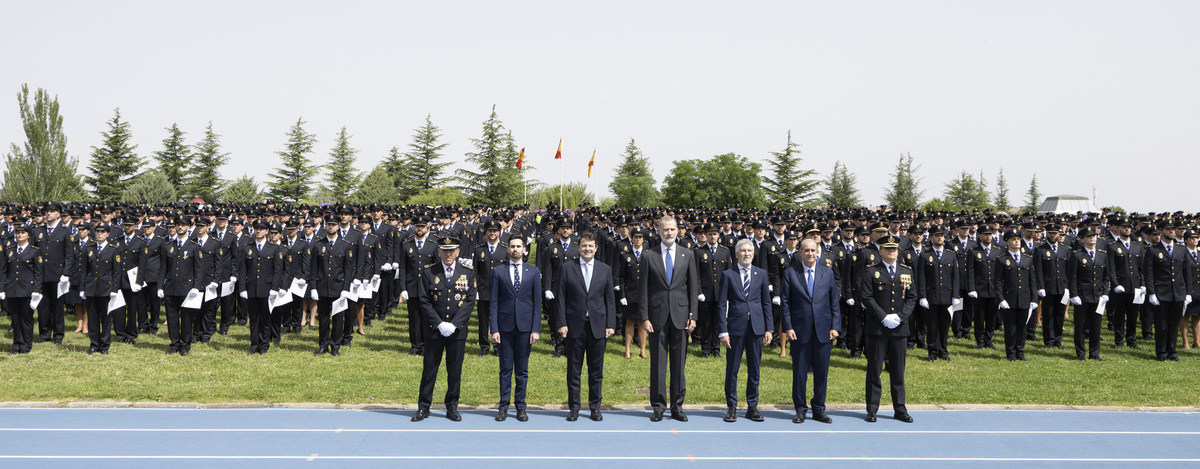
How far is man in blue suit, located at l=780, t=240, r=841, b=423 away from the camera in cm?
826

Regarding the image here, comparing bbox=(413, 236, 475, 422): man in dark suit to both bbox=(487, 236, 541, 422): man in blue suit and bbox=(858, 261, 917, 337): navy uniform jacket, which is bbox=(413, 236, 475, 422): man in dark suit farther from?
bbox=(858, 261, 917, 337): navy uniform jacket

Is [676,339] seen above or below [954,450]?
above

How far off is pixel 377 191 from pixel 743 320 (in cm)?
6219

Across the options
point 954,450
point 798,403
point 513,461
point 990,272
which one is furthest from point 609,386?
point 990,272

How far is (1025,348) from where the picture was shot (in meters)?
13.1

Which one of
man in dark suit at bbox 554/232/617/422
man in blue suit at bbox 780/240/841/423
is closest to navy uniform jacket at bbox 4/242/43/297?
man in dark suit at bbox 554/232/617/422

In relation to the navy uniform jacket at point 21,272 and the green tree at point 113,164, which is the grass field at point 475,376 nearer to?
the navy uniform jacket at point 21,272

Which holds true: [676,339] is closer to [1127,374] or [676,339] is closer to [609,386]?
[609,386]

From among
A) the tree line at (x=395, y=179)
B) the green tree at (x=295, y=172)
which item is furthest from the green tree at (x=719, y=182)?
the green tree at (x=295, y=172)

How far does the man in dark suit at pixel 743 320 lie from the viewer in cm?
819

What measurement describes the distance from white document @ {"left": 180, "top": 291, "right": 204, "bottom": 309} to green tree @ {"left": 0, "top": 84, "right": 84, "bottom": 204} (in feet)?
188

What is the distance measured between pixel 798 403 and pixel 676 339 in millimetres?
1410

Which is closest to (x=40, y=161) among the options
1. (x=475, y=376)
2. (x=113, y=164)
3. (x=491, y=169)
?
(x=113, y=164)

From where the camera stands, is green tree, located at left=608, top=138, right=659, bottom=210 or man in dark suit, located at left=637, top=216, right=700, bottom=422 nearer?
man in dark suit, located at left=637, top=216, right=700, bottom=422
